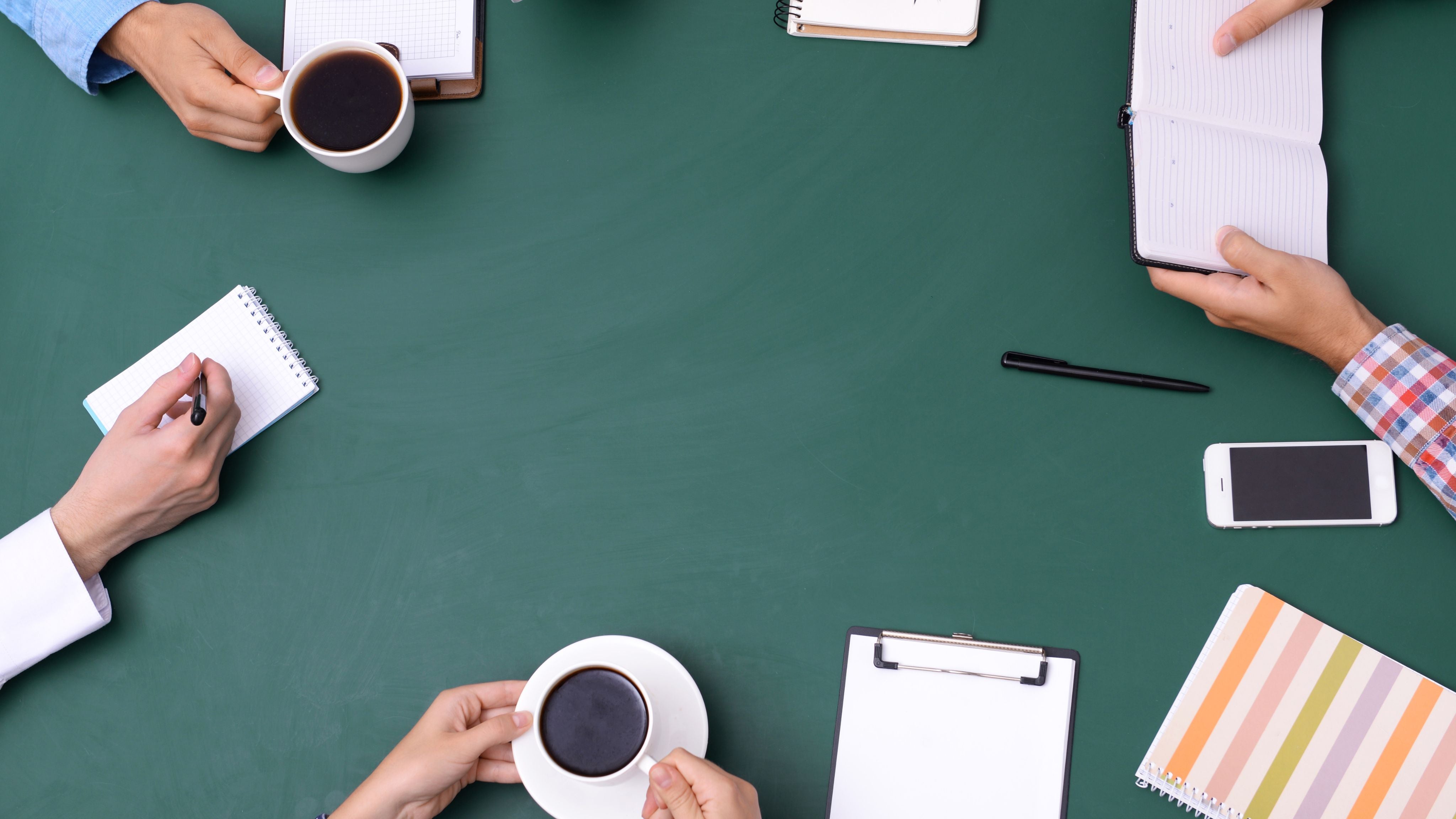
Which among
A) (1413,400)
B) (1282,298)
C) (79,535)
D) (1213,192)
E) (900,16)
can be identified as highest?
(900,16)

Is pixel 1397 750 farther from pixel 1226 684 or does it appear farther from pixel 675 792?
pixel 675 792

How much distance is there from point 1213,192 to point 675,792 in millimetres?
909

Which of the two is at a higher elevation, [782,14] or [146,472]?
[782,14]

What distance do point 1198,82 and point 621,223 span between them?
0.73 metres

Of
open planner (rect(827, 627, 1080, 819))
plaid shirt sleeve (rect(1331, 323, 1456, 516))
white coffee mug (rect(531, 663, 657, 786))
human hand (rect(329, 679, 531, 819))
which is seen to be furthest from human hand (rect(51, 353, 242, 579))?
plaid shirt sleeve (rect(1331, 323, 1456, 516))

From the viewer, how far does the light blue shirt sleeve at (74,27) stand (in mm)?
1073

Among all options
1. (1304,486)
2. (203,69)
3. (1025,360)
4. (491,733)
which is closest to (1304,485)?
(1304,486)

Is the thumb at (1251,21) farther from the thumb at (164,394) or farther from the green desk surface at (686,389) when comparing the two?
the thumb at (164,394)

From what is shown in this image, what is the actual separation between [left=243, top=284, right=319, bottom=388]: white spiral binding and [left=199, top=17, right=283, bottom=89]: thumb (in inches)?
9.9

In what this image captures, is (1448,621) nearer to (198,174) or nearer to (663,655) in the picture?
(663,655)

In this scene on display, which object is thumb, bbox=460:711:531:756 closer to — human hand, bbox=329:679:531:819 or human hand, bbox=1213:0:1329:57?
human hand, bbox=329:679:531:819

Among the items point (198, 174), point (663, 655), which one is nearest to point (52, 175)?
point (198, 174)

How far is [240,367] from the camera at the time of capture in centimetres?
108

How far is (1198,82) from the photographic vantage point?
1.06 m
